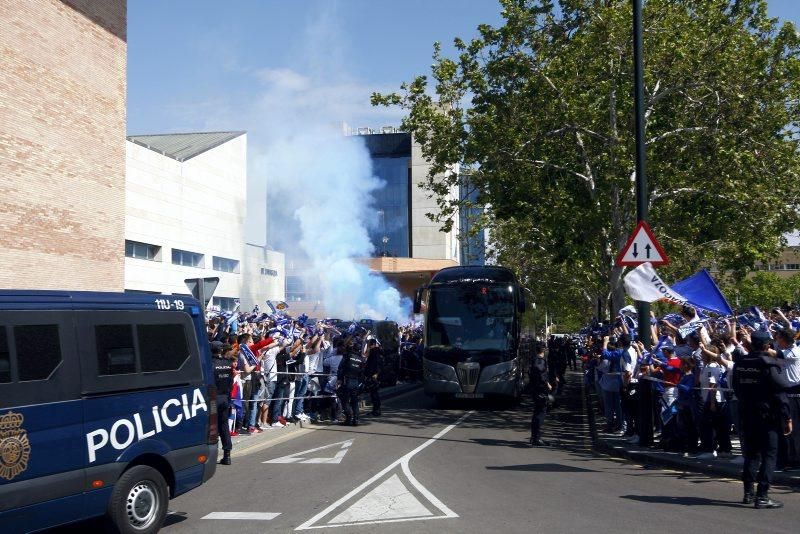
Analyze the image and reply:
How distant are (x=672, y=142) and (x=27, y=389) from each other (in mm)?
20705

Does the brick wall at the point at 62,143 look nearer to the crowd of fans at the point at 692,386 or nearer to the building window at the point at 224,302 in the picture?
the crowd of fans at the point at 692,386

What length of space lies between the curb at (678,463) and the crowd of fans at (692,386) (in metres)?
0.49

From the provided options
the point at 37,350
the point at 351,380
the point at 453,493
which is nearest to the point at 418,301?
the point at 351,380

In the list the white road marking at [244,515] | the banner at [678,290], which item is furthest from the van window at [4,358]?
the banner at [678,290]

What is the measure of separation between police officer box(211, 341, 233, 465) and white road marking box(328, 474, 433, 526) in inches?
111

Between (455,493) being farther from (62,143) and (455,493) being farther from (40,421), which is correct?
(62,143)

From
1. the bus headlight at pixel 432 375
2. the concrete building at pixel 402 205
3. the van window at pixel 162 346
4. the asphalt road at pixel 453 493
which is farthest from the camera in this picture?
the concrete building at pixel 402 205

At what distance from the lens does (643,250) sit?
47.6 feet

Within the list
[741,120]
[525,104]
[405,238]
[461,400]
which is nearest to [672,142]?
[741,120]

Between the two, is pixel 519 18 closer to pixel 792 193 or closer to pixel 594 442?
pixel 792 193

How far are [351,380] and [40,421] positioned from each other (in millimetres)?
11301

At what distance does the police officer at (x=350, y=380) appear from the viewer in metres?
18.0

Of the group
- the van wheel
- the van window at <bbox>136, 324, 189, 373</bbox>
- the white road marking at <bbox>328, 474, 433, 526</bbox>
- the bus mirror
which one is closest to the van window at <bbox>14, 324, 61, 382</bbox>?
the van window at <bbox>136, 324, 189, 373</bbox>

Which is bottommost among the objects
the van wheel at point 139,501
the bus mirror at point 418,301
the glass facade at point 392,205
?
the van wheel at point 139,501
